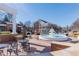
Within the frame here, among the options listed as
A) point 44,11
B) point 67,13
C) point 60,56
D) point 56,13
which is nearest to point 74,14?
point 67,13

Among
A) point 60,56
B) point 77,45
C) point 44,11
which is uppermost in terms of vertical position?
point 44,11

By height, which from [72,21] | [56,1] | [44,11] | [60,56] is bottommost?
[60,56]

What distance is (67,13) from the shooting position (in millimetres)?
1878

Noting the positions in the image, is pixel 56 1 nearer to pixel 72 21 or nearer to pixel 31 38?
pixel 72 21

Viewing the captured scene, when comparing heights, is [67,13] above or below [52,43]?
above

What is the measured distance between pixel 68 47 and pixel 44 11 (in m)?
0.49

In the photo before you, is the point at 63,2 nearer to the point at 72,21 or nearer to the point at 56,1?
the point at 56,1

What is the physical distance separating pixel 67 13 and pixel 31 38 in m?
0.50

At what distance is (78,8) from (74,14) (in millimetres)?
81

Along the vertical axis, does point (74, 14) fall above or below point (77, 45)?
above

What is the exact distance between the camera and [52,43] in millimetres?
1874

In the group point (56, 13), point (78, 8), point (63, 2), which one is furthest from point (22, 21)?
point (78, 8)

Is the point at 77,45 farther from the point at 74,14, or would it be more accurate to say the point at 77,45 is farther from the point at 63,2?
the point at 63,2

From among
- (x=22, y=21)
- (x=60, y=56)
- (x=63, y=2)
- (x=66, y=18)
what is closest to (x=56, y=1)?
(x=63, y=2)
